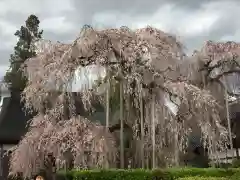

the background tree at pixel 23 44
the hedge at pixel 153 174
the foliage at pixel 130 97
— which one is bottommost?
the hedge at pixel 153 174

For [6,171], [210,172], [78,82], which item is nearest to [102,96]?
[78,82]

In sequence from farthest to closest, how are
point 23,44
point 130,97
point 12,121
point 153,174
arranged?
point 23,44
point 12,121
point 130,97
point 153,174

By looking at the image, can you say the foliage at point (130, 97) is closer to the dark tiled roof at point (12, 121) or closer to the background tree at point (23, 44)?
the dark tiled roof at point (12, 121)

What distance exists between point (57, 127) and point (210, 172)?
211 inches

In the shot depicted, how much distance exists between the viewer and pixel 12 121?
23656mm

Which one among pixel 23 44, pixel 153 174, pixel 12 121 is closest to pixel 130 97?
pixel 153 174

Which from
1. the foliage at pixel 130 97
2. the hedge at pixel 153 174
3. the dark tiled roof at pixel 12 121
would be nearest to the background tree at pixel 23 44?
the dark tiled roof at pixel 12 121

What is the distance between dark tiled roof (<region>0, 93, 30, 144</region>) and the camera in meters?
22.4

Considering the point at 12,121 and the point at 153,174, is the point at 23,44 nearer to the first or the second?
the point at 12,121

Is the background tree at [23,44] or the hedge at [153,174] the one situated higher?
the background tree at [23,44]

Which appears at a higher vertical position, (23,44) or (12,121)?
(23,44)

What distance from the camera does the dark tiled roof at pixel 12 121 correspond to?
22413 mm

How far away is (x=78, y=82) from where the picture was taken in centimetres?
1675

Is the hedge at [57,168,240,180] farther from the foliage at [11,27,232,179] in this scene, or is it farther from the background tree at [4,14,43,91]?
the background tree at [4,14,43,91]
